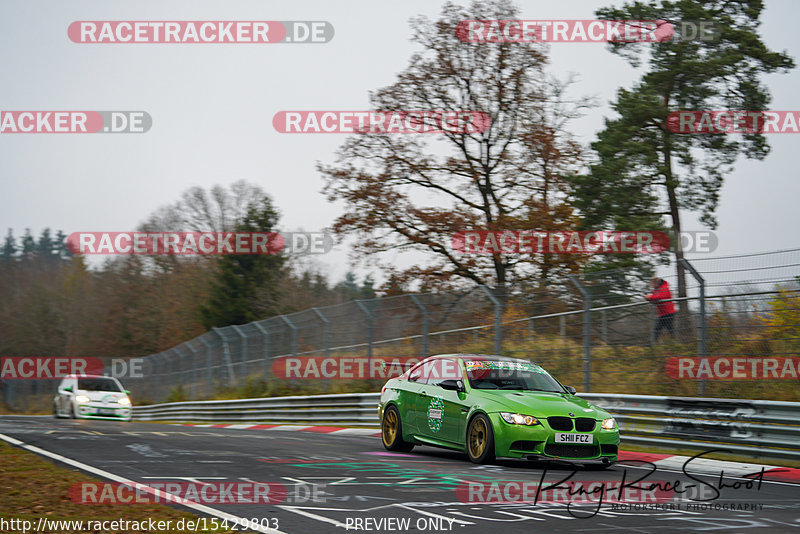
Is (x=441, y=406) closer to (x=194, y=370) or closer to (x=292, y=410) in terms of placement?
(x=292, y=410)

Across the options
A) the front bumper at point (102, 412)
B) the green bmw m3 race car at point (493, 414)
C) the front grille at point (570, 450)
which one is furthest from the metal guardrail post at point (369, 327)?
the front grille at point (570, 450)

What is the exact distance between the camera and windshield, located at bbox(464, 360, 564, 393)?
37.9 feet

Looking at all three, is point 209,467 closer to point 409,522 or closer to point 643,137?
point 409,522

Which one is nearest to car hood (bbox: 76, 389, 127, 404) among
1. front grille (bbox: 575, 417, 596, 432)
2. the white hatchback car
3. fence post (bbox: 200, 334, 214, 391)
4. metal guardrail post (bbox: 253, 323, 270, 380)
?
the white hatchback car

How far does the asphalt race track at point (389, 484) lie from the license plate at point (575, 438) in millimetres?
358

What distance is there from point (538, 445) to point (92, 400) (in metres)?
18.4

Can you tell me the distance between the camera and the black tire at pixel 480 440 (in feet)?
34.5

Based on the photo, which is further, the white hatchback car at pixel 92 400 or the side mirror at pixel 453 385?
the white hatchback car at pixel 92 400

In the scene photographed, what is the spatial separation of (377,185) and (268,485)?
21515mm

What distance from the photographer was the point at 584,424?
10438 mm

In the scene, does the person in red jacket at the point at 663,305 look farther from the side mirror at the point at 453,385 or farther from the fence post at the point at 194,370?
the fence post at the point at 194,370

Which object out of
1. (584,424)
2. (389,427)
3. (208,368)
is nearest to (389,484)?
(584,424)

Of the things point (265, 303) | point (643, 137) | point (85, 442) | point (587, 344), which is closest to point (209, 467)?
point (85, 442)

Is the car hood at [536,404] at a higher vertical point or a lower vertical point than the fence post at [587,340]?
lower
